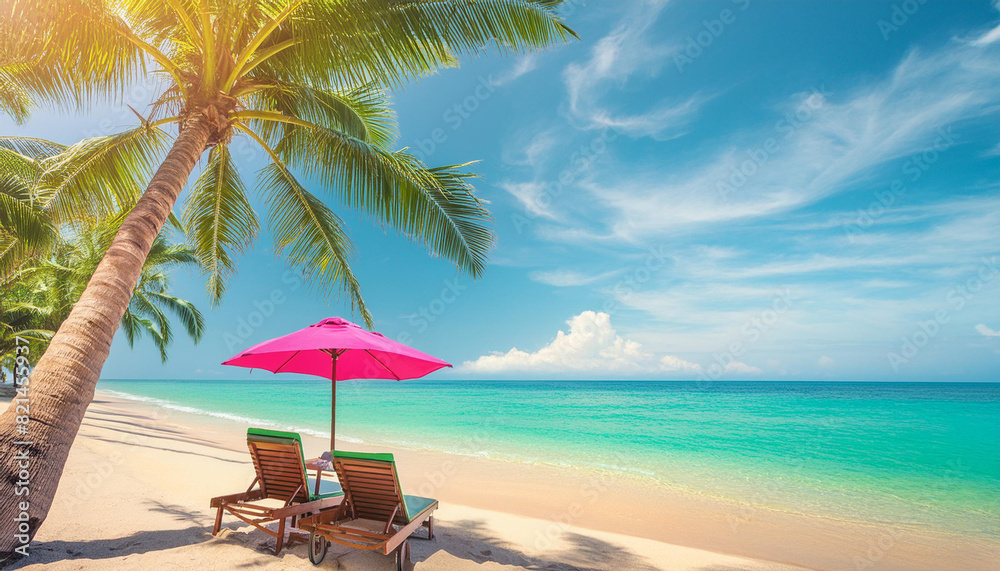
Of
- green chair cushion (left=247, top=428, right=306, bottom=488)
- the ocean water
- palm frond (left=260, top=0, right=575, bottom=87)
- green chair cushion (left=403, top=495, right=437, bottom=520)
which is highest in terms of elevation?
palm frond (left=260, top=0, right=575, bottom=87)

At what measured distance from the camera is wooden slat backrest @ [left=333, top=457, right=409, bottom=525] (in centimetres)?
350

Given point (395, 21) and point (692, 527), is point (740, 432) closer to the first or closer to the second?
point (692, 527)

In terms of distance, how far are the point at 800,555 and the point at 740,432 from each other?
14920 mm

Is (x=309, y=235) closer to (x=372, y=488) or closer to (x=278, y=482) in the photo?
(x=278, y=482)

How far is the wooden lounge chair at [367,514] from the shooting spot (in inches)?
131

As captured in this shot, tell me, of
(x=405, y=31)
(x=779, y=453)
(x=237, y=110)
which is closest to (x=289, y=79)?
(x=237, y=110)

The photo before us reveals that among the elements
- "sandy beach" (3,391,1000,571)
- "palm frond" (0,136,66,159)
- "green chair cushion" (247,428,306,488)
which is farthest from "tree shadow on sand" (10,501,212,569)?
"palm frond" (0,136,66,159)

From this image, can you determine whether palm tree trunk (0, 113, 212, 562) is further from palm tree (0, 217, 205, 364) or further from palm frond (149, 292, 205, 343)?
palm frond (149, 292, 205, 343)

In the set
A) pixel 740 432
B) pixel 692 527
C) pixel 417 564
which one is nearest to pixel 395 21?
pixel 417 564

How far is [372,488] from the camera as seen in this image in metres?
3.61

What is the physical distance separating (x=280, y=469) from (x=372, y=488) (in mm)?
932

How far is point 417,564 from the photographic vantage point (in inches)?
145

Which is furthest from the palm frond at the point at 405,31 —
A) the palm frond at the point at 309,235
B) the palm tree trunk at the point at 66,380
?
the palm tree trunk at the point at 66,380

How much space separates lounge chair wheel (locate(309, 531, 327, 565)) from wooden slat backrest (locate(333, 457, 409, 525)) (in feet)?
0.98
